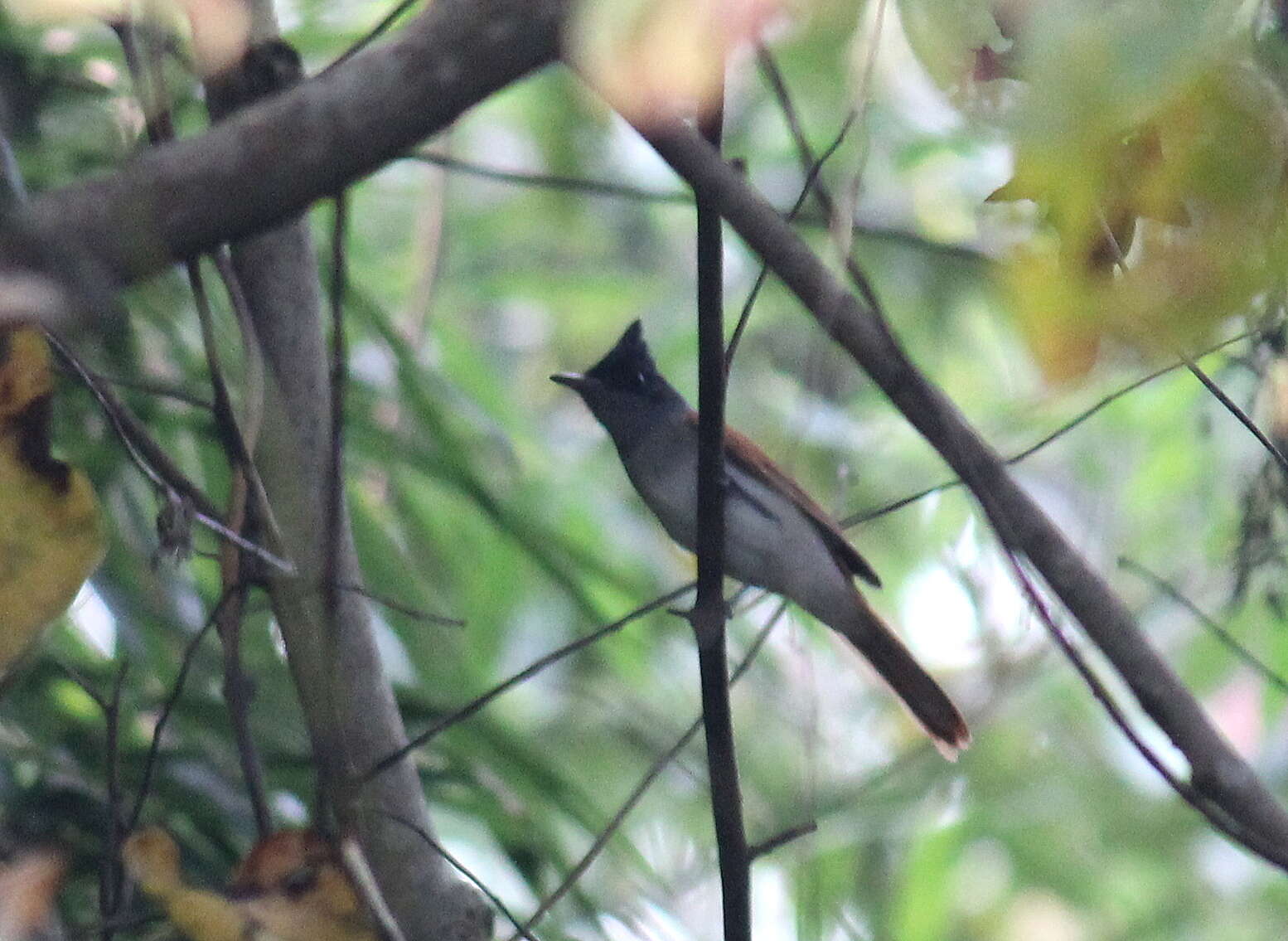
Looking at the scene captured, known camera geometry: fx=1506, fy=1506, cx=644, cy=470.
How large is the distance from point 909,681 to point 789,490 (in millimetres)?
435

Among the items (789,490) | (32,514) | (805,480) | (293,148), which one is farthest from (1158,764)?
(805,480)

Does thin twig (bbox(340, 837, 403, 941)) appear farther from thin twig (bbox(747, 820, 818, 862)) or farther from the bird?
the bird

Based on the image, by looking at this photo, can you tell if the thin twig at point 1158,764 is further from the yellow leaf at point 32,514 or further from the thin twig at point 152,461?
the yellow leaf at point 32,514

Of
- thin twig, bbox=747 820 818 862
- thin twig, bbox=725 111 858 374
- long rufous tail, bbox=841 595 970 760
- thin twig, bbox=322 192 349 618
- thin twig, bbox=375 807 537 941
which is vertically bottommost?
thin twig, bbox=375 807 537 941

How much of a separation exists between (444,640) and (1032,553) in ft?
4.12

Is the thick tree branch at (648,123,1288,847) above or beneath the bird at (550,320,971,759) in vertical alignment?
beneath

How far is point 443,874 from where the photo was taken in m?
1.82

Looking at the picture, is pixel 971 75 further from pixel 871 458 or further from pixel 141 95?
pixel 871 458

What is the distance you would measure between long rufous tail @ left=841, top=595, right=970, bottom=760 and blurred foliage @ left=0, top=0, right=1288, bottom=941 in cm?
9

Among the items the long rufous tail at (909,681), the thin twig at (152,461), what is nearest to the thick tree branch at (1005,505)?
the thin twig at (152,461)

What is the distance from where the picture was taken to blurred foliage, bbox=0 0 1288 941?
0.82 metres

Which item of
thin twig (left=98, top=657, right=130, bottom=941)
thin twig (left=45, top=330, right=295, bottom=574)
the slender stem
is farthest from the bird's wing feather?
thin twig (left=98, top=657, right=130, bottom=941)

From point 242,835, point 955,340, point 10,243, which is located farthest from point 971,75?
point 955,340

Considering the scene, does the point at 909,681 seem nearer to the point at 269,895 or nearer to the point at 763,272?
the point at 763,272
